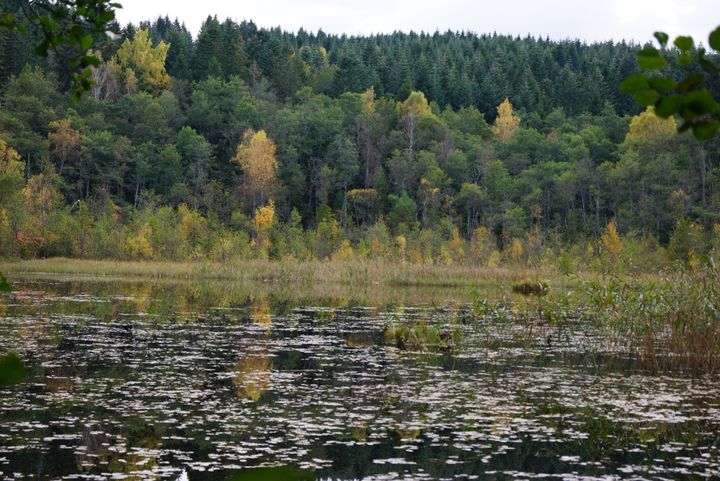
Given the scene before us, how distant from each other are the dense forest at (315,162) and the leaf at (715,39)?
44803mm

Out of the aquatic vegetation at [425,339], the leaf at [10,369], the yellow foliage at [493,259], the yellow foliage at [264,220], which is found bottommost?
the aquatic vegetation at [425,339]

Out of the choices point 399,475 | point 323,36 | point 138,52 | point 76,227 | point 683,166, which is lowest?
point 399,475

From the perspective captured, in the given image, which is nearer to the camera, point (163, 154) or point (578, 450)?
point (578, 450)

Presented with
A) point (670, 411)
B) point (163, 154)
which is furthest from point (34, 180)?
point (670, 411)

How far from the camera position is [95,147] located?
77500mm

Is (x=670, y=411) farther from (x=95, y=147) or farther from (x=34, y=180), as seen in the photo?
(x=95, y=147)

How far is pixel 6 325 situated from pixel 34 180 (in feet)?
152

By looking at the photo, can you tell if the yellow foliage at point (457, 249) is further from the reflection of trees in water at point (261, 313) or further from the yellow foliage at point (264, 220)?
the reflection of trees in water at point (261, 313)

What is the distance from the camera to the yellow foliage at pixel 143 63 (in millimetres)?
98625

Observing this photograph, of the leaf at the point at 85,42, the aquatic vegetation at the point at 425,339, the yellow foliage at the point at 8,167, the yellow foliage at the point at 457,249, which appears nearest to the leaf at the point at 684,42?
the leaf at the point at 85,42

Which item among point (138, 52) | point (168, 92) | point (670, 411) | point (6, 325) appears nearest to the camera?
point (670, 411)

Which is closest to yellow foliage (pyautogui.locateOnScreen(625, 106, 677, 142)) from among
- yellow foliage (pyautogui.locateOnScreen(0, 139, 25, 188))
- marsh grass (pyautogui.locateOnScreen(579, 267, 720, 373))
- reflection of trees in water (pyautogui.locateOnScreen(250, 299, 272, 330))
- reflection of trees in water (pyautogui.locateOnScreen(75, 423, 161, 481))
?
yellow foliage (pyautogui.locateOnScreen(0, 139, 25, 188))

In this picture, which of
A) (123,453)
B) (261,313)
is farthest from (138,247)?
(123,453)

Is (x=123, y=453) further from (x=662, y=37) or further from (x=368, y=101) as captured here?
(x=368, y=101)
